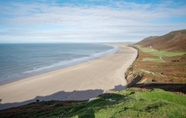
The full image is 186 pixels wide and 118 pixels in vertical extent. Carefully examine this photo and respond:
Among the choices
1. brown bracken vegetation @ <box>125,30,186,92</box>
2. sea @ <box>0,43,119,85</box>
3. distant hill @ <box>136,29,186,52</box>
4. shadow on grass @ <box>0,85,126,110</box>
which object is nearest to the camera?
shadow on grass @ <box>0,85,126,110</box>

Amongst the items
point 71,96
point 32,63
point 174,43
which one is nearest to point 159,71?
point 71,96

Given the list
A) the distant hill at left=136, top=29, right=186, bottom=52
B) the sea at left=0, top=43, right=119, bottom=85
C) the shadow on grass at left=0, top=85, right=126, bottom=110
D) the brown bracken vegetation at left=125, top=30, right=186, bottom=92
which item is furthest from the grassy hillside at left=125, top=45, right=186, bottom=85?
the distant hill at left=136, top=29, right=186, bottom=52

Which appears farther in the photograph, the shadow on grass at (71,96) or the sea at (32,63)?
the sea at (32,63)

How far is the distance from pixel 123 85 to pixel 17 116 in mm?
18261

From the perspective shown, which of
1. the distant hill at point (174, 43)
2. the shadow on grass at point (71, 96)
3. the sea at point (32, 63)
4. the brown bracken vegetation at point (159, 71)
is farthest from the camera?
the distant hill at point (174, 43)

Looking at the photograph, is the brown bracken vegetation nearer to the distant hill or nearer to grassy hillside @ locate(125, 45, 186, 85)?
grassy hillside @ locate(125, 45, 186, 85)

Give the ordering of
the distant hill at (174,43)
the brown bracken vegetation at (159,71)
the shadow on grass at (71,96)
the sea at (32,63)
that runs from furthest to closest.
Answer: the distant hill at (174,43)
the sea at (32,63)
the brown bracken vegetation at (159,71)
the shadow on grass at (71,96)

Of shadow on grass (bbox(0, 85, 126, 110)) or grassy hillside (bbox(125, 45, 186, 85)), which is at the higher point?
grassy hillside (bbox(125, 45, 186, 85))

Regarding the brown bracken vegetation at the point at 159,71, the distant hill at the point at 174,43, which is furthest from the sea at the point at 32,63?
the distant hill at the point at 174,43

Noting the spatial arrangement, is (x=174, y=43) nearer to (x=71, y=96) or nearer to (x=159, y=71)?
(x=159, y=71)

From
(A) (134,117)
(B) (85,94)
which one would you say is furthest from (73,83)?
(A) (134,117)

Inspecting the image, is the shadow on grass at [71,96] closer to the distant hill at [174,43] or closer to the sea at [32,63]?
the sea at [32,63]

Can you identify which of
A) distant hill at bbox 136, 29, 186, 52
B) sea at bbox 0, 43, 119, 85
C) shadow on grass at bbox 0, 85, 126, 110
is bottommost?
shadow on grass at bbox 0, 85, 126, 110

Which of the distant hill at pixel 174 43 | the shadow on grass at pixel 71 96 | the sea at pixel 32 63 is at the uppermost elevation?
the distant hill at pixel 174 43
